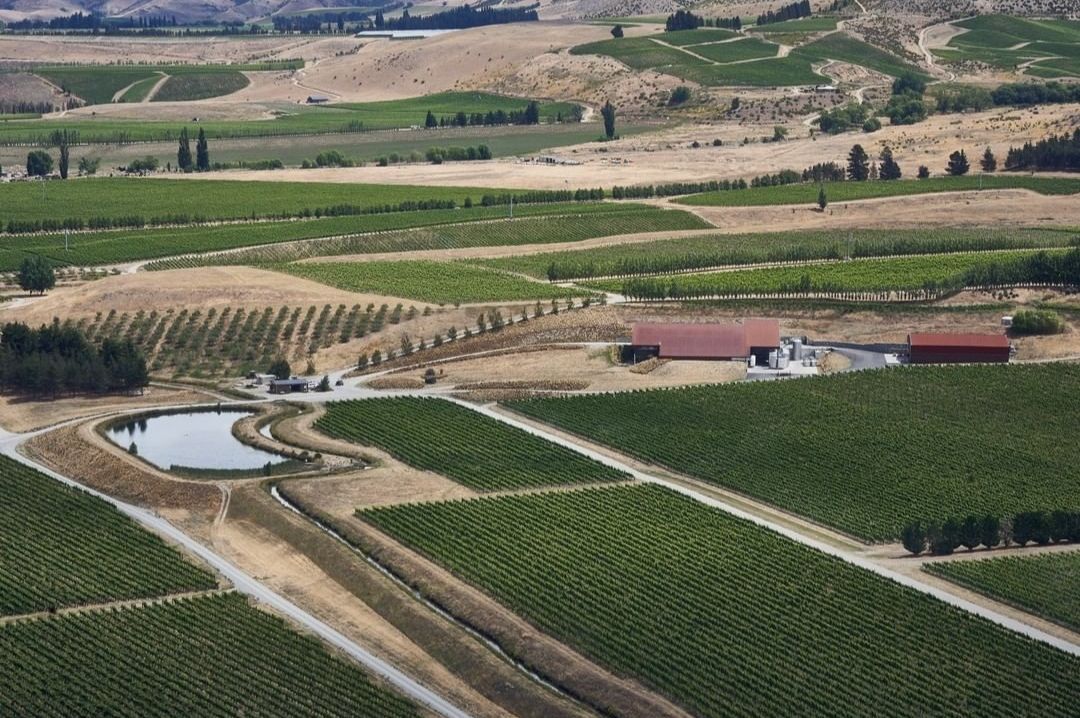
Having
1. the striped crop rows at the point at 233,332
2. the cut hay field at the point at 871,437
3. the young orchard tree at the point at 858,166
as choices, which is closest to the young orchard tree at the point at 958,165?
the young orchard tree at the point at 858,166

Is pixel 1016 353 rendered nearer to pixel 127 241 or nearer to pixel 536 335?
pixel 536 335

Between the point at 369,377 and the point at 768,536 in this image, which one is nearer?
the point at 768,536

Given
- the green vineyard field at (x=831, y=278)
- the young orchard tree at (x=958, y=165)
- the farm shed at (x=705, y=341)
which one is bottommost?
the young orchard tree at (x=958, y=165)

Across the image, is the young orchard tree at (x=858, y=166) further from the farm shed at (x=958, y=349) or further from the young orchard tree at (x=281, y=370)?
the young orchard tree at (x=281, y=370)

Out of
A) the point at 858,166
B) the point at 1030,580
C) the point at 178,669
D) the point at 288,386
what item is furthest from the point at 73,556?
the point at 858,166

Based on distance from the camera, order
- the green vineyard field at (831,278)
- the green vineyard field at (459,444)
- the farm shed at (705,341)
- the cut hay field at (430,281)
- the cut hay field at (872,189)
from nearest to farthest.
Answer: the green vineyard field at (459,444) < the farm shed at (705,341) < the green vineyard field at (831,278) < the cut hay field at (430,281) < the cut hay field at (872,189)

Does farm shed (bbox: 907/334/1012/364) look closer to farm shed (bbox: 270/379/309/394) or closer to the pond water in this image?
farm shed (bbox: 270/379/309/394)

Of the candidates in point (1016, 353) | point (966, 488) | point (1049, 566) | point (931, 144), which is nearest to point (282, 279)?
point (1016, 353)
